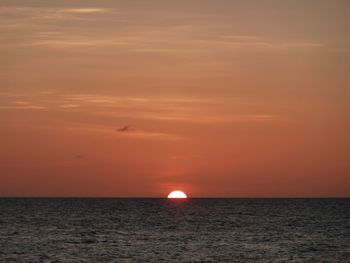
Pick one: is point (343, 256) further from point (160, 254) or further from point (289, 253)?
point (160, 254)

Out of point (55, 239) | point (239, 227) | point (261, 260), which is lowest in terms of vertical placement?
point (261, 260)

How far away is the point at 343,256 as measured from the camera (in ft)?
265

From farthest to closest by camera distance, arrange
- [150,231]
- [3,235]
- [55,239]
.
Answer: [150,231] → [3,235] → [55,239]

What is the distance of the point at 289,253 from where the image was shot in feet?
271

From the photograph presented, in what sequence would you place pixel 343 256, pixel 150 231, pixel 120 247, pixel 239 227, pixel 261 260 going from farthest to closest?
pixel 239 227
pixel 150 231
pixel 120 247
pixel 343 256
pixel 261 260

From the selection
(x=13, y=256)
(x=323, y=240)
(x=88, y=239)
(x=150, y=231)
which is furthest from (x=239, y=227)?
(x=13, y=256)

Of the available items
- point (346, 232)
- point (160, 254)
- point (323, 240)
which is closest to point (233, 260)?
point (160, 254)

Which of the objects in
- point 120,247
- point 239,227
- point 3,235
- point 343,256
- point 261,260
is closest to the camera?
point 261,260

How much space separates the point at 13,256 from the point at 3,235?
28492 millimetres

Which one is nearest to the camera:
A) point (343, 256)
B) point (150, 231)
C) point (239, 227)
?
point (343, 256)

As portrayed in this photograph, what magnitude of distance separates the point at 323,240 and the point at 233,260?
30.1m

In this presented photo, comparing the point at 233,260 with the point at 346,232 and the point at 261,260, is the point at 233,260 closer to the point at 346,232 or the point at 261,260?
the point at 261,260

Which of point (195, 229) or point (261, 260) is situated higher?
point (195, 229)

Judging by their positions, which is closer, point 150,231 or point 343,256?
point 343,256
